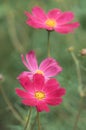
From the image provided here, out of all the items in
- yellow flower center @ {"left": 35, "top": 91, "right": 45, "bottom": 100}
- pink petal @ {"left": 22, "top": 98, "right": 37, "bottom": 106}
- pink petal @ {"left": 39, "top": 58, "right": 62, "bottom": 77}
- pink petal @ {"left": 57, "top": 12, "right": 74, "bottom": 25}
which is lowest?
pink petal @ {"left": 22, "top": 98, "right": 37, "bottom": 106}

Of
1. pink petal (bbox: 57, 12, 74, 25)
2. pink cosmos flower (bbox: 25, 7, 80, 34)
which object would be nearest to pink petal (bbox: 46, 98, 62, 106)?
pink cosmos flower (bbox: 25, 7, 80, 34)

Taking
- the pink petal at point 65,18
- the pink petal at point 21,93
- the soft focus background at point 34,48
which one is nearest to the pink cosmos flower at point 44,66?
the pink petal at point 21,93

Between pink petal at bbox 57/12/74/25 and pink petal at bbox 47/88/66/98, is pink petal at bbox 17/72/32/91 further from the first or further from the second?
pink petal at bbox 57/12/74/25

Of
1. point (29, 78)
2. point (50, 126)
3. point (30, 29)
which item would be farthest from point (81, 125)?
point (30, 29)

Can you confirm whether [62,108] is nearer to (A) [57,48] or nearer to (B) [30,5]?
(A) [57,48]

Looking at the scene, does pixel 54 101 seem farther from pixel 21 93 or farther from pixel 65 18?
pixel 65 18

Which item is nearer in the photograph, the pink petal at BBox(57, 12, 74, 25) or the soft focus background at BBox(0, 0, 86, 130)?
the pink petal at BBox(57, 12, 74, 25)

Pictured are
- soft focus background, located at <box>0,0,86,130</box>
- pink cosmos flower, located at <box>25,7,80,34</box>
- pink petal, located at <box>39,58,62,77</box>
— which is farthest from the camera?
soft focus background, located at <box>0,0,86,130</box>
